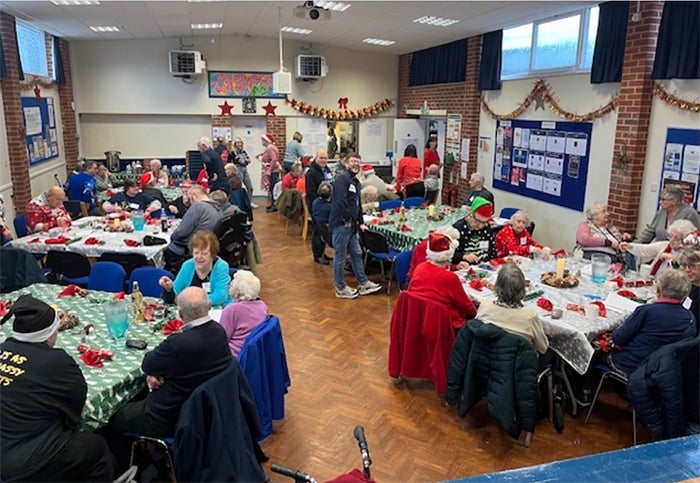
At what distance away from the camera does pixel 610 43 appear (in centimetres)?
630

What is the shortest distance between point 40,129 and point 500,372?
8.95 m

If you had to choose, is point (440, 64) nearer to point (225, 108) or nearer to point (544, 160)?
point (544, 160)

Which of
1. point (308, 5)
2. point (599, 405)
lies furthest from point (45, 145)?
point (599, 405)

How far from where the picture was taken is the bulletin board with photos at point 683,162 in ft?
17.8

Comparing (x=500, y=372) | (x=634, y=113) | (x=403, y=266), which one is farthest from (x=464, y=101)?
(x=500, y=372)

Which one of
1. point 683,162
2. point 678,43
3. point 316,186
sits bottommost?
point 316,186

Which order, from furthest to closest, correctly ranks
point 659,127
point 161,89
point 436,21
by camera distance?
1. point 161,89
2. point 436,21
3. point 659,127

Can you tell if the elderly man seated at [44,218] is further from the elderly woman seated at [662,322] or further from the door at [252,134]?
the door at [252,134]

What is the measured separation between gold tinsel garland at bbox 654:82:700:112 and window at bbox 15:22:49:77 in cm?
869

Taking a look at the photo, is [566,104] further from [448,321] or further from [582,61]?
[448,321]

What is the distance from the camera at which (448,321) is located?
3.73 m

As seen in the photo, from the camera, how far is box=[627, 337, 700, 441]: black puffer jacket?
296cm

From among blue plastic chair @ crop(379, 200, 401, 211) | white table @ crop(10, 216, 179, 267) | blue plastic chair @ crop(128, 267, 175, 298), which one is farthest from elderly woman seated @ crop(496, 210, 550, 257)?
white table @ crop(10, 216, 179, 267)

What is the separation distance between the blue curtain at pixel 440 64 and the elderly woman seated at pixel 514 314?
712cm
